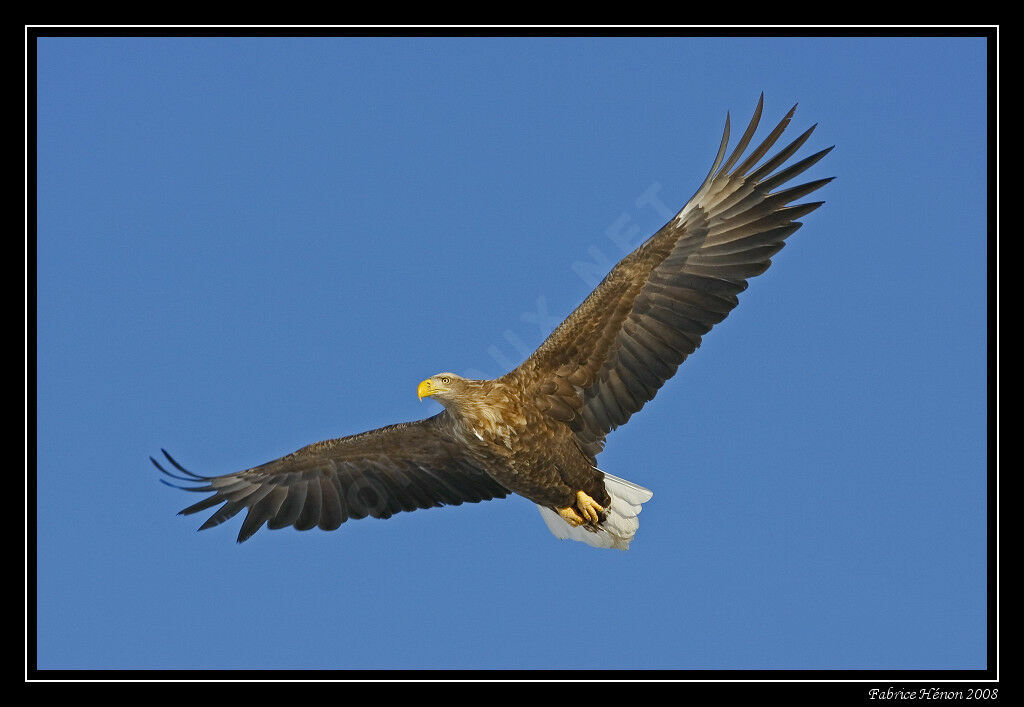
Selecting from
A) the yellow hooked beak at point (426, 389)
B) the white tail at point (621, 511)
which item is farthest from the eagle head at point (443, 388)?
the white tail at point (621, 511)

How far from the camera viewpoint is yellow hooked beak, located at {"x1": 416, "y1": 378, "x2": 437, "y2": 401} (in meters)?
10.1

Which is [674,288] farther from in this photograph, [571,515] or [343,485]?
[343,485]

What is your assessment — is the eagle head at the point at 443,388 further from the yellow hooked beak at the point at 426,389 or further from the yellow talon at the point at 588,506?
the yellow talon at the point at 588,506

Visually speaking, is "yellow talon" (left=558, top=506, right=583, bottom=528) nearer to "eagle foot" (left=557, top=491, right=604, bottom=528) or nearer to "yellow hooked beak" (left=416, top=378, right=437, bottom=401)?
"eagle foot" (left=557, top=491, right=604, bottom=528)

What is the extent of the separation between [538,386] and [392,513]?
7.06ft

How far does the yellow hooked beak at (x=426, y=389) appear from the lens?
399 inches

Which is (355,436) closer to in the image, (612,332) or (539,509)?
(539,509)

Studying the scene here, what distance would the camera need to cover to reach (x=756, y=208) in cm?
1022

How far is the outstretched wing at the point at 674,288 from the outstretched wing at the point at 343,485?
1484 millimetres

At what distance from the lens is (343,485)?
11.6 m
